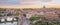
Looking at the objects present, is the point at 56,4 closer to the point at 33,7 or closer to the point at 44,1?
the point at 44,1

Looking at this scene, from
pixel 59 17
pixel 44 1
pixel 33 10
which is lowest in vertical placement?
pixel 59 17

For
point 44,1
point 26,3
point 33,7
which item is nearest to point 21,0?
point 26,3

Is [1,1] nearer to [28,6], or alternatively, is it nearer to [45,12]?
[28,6]

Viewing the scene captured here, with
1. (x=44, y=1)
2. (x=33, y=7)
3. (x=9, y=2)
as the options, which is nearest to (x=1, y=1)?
(x=9, y=2)

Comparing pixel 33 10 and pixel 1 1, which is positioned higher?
pixel 1 1

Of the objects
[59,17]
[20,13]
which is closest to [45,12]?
[59,17]

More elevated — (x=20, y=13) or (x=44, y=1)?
(x=44, y=1)

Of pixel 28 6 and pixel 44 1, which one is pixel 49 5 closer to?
pixel 44 1
